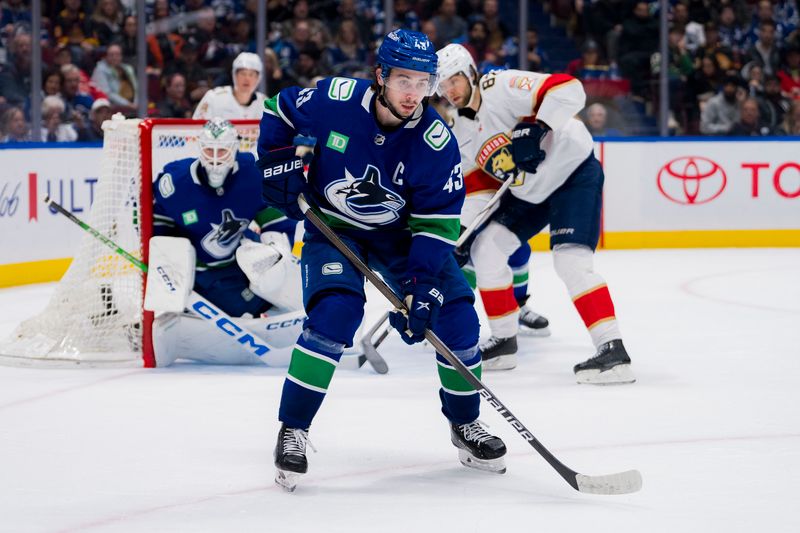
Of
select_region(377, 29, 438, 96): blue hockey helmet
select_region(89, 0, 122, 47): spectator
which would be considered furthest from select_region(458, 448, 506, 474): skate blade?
select_region(89, 0, 122, 47): spectator

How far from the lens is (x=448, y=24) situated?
27.3 feet

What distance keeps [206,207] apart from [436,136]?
165 cm

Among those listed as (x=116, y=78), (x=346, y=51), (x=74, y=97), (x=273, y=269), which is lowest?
(x=273, y=269)

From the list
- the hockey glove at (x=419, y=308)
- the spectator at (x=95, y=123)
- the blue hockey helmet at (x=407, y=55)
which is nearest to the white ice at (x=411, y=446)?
the hockey glove at (x=419, y=308)

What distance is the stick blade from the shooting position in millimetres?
2525

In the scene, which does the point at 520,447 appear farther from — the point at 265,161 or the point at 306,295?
the point at 265,161

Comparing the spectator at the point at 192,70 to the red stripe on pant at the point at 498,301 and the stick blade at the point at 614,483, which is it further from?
the stick blade at the point at 614,483

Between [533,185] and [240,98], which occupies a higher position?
[240,98]

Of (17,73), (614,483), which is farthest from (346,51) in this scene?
(614,483)

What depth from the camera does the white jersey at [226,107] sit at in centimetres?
607

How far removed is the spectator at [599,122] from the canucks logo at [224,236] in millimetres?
4237

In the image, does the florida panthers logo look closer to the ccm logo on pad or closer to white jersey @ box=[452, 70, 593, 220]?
the ccm logo on pad

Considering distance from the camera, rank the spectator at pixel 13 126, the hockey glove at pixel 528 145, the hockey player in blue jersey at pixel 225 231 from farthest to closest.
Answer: the spectator at pixel 13 126
the hockey player in blue jersey at pixel 225 231
the hockey glove at pixel 528 145

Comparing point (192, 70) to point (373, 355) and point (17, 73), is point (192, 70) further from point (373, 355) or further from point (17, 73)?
point (373, 355)
